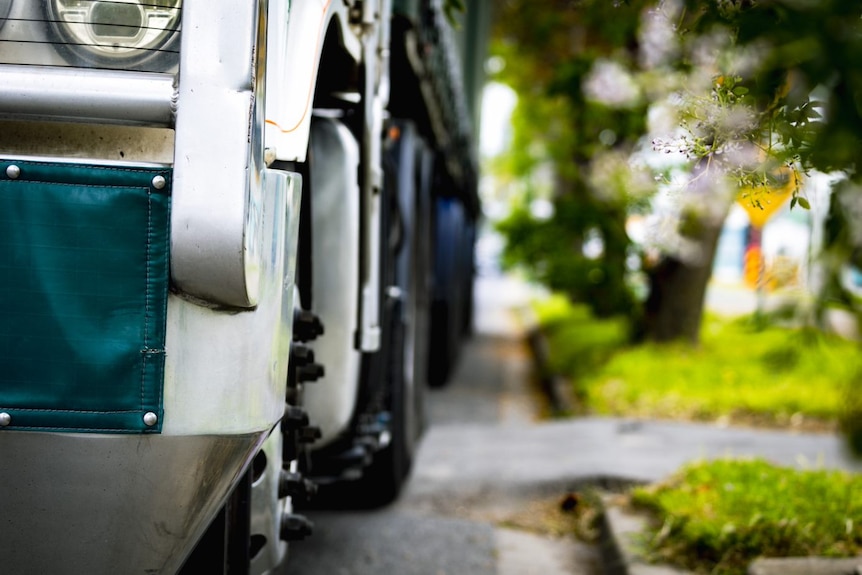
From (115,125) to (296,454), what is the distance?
41.2 inches

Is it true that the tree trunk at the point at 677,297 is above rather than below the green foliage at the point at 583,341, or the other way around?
above

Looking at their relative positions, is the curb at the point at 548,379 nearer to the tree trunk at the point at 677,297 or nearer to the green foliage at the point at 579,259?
the green foliage at the point at 579,259

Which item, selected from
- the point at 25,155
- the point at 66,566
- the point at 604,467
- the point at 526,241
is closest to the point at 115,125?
the point at 25,155

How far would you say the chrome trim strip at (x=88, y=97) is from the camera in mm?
1763

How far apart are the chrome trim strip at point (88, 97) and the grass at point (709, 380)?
4.40 meters

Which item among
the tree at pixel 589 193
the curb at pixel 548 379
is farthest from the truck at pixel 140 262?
the curb at pixel 548 379

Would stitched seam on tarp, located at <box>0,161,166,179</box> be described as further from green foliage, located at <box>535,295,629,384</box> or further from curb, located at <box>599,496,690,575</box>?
green foliage, located at <box>535,295,629,384</box>

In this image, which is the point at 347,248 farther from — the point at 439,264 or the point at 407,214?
the point at 439,264

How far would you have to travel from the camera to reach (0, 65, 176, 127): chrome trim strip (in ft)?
5.78

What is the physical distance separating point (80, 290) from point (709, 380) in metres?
6.98

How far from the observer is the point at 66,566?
1797 millimetres

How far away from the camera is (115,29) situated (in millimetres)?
1886

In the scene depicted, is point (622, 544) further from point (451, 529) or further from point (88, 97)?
point (88, 97)

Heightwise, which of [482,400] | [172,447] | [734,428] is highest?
[172,447]
